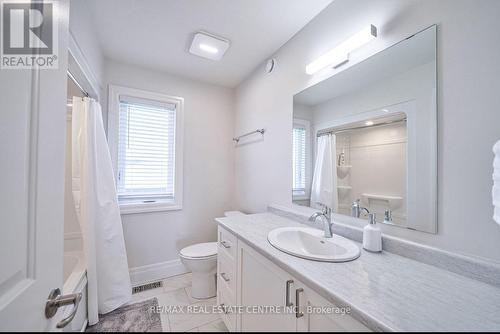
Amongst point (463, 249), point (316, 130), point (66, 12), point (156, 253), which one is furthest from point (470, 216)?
point (156, 253)

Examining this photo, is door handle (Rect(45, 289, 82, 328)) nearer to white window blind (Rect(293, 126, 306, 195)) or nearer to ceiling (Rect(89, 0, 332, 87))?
white window blind (Rect(293, 126, 306, 195))

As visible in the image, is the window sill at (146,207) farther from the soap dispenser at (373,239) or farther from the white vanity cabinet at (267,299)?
the soap dispenser at (373,239)

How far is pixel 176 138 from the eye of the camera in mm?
2354

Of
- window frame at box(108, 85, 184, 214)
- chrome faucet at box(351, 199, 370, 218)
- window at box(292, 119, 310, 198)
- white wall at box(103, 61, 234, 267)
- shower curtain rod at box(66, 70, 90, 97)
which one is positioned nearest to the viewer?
chrome faucet at box(351, 199, 370, 218)

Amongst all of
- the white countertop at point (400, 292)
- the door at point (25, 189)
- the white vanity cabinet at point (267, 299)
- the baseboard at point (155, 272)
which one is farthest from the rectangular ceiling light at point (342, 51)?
the baseboard at point (155, 272)

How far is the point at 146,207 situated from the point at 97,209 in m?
0.63

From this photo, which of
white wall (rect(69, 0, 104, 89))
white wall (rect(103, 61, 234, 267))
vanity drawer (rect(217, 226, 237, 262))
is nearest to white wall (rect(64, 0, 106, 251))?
white wall (rect(69, 0, 104, 89))

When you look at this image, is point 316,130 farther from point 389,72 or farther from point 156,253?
point 156,253

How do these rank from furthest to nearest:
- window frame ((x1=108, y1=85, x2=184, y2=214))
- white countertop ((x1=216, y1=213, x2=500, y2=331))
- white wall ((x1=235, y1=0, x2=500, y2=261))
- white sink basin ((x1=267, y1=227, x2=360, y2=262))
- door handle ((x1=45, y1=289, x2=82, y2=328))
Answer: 1. window frame ((x1=108, y1=85, x2=184, y2=214))
2. white sink basin ((x1=267, y1=227, x2=360, y2=262))
3. white wall ((x1=235, y1=0, x2=500, y2=261))
4. white countertop ((x1=216, y1=213, x2=500, y2=331))
5. door handle ((x1=45, y1=289, x2=82, y2=328))

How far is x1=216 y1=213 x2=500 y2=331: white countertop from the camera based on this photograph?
56 cm

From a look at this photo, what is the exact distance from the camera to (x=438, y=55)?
3.02 feet

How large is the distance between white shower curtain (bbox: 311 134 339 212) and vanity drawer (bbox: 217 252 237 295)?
0.75m

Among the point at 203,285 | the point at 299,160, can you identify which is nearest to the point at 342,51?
the point at 299,160

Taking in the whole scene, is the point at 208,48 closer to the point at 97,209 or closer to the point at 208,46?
Result: the point at 208,46
